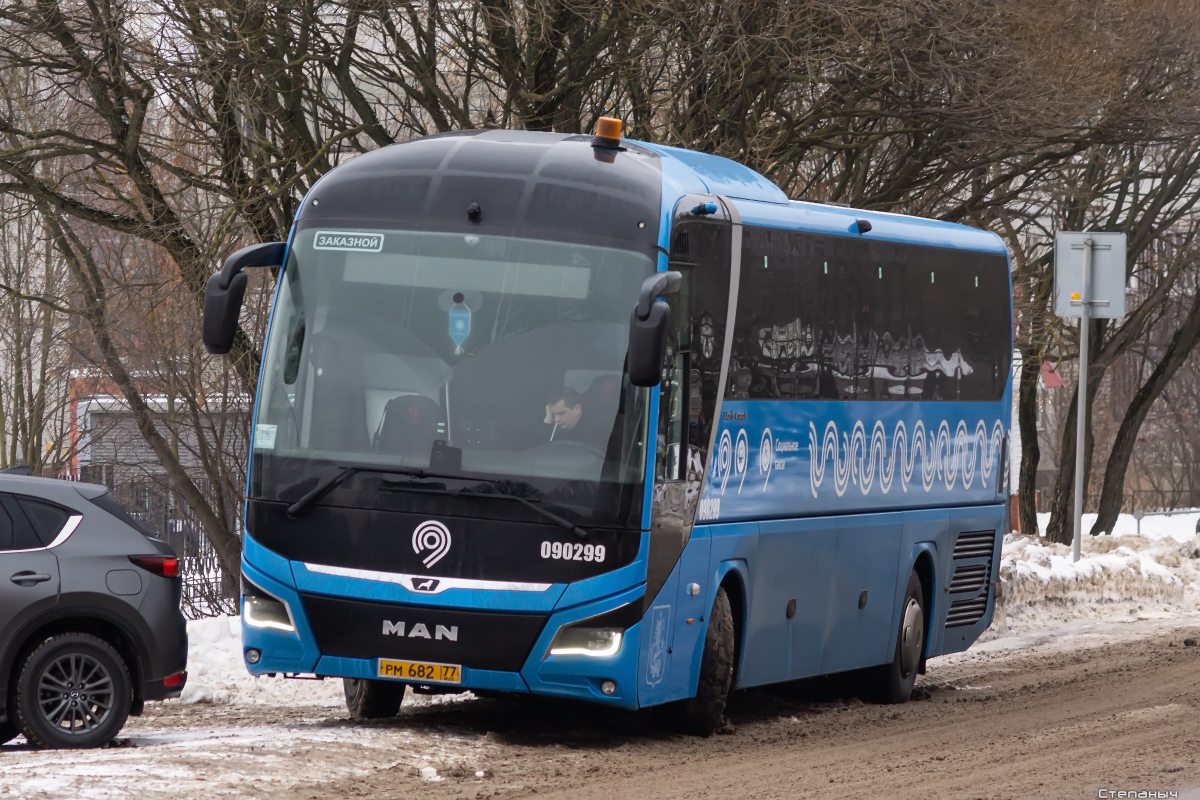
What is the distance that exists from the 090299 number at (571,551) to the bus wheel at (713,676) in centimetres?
128

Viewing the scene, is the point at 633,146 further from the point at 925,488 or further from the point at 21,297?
the point at 21,297

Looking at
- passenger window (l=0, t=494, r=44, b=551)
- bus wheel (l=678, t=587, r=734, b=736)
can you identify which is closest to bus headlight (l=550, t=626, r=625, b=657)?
bus wheel (l=678, t=587, r=734, b=736)

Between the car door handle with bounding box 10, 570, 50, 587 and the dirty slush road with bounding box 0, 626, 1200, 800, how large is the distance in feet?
3.23

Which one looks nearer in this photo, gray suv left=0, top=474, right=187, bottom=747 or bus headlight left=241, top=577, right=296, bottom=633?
gray suv left=0, top=474, right=187, bottom=747

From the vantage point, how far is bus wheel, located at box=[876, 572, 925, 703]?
13.8 metres

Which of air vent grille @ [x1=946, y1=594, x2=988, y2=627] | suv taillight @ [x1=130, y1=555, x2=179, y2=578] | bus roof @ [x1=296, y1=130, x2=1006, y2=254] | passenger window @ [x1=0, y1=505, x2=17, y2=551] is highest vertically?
bus roof @ [x1=296, y1=130, x2=1006, y2=254]

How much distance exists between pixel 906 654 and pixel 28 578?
701 centimetres

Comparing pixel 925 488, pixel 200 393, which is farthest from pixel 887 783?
pixel 200 393

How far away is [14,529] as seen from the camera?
9938mm

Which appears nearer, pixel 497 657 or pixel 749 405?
pixel 497 657

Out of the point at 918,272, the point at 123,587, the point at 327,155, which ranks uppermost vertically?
the point at 327,155

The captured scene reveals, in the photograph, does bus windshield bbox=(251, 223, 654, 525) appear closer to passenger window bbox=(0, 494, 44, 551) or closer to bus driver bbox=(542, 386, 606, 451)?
bus driver bbox=(542, 386, 606, 451)

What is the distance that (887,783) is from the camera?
890 centimetres

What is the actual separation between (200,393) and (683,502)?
17.5 m
